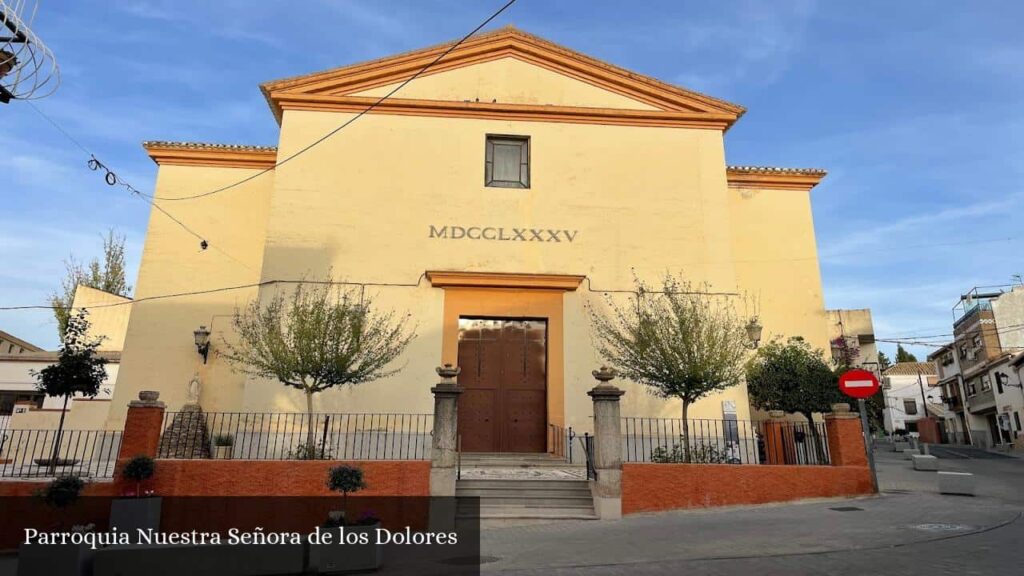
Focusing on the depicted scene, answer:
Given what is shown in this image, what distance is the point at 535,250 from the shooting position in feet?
50.3

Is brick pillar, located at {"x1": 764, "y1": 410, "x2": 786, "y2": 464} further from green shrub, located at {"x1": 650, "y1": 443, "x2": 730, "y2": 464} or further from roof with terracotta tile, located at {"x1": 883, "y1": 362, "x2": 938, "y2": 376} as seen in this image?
roof with terracotta tile, located at {"x1": 883, "y1": 362, "x2": 938, "y2": 376}

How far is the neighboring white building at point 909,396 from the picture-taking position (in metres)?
56.5

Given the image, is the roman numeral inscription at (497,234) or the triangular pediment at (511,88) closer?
the roman numeral inscription at (497,234)

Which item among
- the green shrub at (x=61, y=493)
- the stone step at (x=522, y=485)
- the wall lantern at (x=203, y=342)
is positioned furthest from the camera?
the wall lantern at (x=203, y=342)

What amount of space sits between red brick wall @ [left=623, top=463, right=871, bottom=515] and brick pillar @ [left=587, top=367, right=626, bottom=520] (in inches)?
7.6

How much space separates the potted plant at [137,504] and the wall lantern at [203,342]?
21.2 feet

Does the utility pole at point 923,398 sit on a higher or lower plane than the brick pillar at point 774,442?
higher

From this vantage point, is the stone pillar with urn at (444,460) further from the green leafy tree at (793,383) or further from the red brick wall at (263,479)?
the green leafy tree at (793,383)

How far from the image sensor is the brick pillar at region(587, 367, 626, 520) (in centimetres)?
1005

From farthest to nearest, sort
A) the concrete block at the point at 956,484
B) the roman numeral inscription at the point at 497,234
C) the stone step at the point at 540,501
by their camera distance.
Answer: the roman numeral inscription at the point at 497,234 < the concrete block at the point at 956,484 < the stone step at the point at 540,501

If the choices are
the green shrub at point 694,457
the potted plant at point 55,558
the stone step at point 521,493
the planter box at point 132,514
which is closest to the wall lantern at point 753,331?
the green shrub at point 694,457

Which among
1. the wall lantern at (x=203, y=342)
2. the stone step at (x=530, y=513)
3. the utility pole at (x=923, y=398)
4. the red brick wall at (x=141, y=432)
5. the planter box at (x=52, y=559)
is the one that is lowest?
the planter box at (x=52, y=559)

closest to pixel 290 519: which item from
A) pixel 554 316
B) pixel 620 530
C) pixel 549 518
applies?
pixel 549 518

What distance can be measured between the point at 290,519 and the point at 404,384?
503cm
